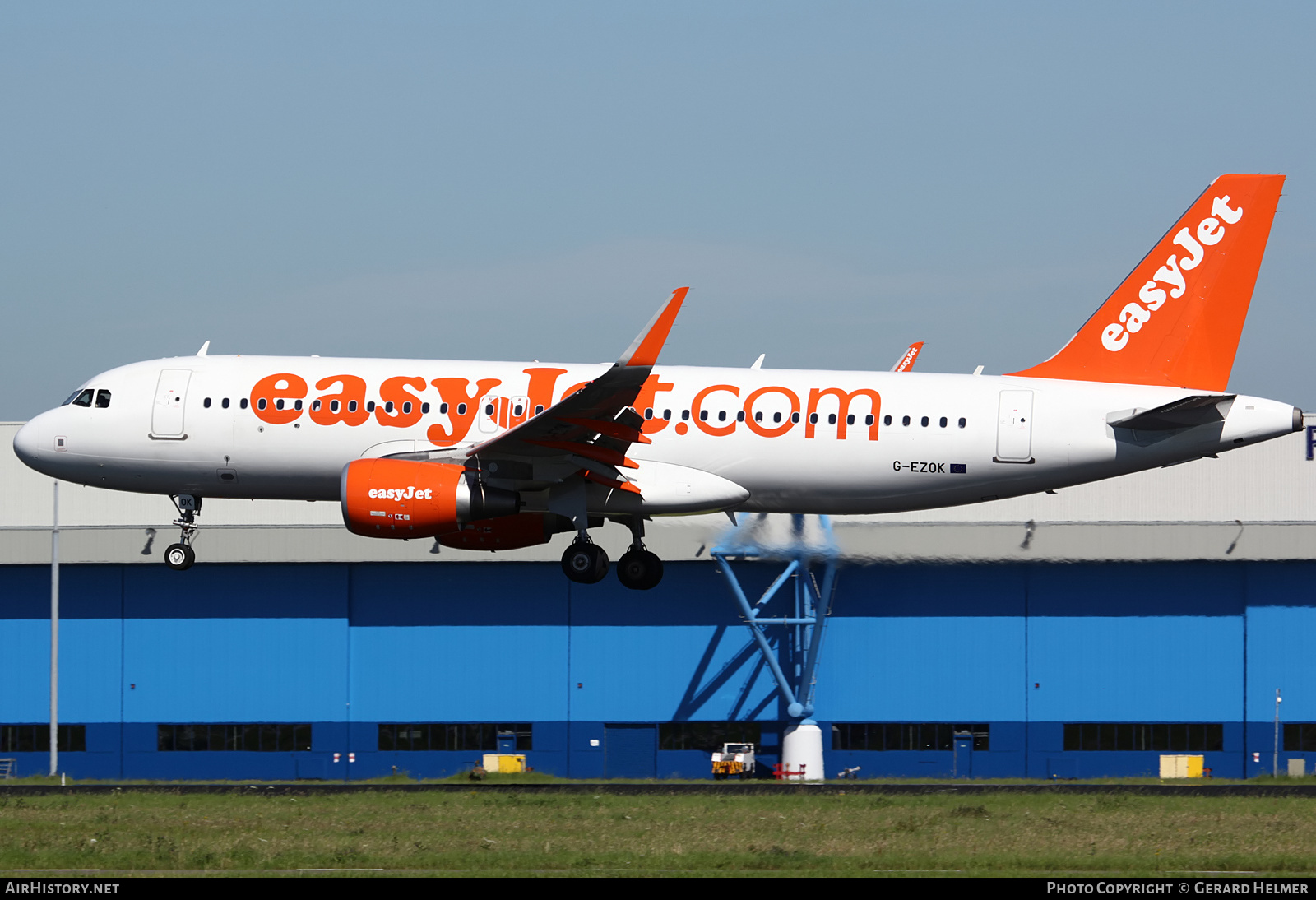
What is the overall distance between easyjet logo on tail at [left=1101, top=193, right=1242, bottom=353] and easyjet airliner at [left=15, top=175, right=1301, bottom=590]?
45 millimetres

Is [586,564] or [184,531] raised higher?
[184,531]

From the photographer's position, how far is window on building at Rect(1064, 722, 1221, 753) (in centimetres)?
6291

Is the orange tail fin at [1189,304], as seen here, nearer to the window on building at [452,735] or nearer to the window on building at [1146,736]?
the window on building at [1146,736]

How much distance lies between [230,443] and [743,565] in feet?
97.7

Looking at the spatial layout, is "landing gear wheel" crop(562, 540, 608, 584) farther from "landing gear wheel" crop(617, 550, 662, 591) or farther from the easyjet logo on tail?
the easyjet logo on tail

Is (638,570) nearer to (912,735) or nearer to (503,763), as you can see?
(503,763)

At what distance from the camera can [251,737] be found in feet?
211

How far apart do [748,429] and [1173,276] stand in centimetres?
1148

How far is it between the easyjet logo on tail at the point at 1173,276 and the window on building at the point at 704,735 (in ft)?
95.7

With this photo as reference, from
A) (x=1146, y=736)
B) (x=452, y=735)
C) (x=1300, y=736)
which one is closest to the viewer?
(x=1300, y=736)

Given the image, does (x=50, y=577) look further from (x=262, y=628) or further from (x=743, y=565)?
Result: (x=743, y=565)

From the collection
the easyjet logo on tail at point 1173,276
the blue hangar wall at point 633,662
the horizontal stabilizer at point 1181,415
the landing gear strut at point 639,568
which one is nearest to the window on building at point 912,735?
the blue hangar wall at point 633,662

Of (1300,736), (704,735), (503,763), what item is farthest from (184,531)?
(1300,736)
